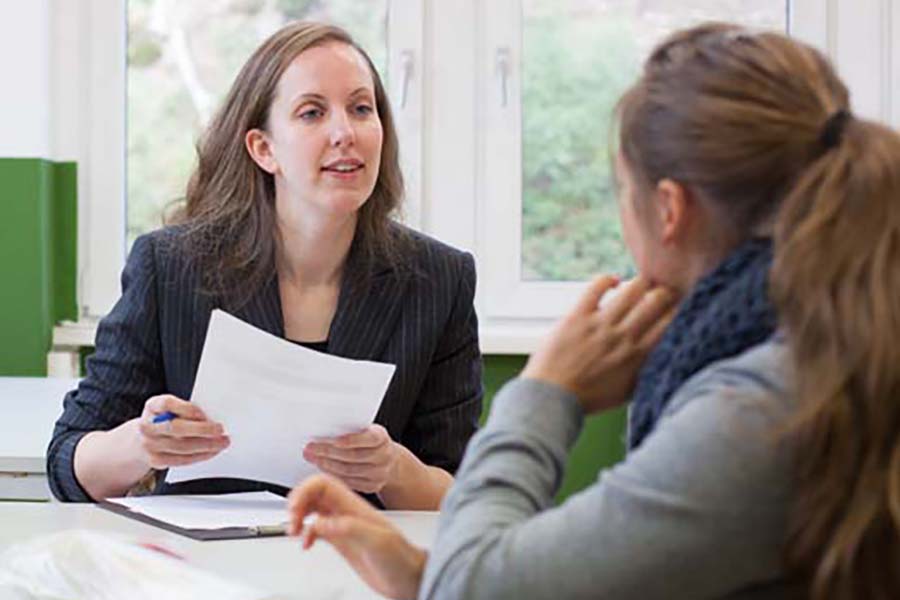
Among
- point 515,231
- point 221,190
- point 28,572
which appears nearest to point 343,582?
point 28,572

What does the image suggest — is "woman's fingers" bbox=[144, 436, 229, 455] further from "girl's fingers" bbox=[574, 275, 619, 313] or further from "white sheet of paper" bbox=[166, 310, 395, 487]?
"girl's fingers" bbox=[574, 275, 619, 313]

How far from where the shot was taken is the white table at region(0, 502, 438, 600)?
53.6 inches

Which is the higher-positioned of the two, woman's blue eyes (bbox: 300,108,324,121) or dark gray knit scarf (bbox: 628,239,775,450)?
woman's blue eyes (bbox: 300,108,324,121)

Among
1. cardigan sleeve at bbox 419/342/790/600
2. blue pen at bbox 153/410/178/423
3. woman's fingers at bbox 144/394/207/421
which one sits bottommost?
blue pen at bbox 153/410/178/423

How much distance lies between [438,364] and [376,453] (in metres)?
0.35

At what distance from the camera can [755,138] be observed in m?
0.90

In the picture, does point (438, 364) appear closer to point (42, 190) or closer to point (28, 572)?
point (28, 572)

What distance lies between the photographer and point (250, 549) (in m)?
1.50

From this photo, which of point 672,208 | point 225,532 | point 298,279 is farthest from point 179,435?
point 672,208

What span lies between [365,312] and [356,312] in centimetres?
1

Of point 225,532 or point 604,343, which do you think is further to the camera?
point 225,532

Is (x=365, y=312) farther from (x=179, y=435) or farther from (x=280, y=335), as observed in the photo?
(x=179, y=435)

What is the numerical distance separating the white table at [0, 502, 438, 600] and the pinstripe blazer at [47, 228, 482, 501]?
0.21 meters

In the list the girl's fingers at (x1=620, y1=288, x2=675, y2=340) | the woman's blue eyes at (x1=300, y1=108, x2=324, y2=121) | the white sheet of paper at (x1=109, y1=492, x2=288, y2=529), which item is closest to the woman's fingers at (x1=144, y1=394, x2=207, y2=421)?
the white sheet of paper at (x1=109, y1=492, x2=288, y2=529)
